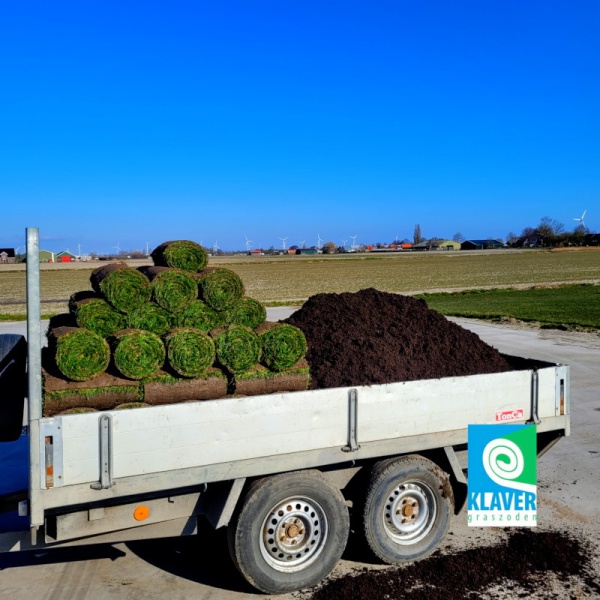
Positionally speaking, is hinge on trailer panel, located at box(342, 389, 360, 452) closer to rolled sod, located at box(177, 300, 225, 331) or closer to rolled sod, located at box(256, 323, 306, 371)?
rolled sod, located at box(256, 323, 306, 371)

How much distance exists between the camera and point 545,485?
280 inches

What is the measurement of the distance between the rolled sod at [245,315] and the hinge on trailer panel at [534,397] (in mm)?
2441

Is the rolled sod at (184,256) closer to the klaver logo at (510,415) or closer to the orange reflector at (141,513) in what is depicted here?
the orange reflector at (141,513)

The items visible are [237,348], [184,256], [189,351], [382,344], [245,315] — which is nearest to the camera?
[189,351]

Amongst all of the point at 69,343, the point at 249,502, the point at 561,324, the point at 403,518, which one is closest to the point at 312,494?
the point at 249,502

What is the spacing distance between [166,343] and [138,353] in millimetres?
249

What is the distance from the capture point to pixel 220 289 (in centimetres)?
598

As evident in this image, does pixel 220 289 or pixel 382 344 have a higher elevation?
pixel 220 289

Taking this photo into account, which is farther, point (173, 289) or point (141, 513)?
point (173, 289)

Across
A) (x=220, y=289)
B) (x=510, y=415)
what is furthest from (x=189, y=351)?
(x=510, y=415)

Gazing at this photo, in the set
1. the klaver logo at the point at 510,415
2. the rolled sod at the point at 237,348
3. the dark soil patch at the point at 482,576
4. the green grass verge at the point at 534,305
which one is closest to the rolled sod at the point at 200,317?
the rolled sod at the point at 237,348

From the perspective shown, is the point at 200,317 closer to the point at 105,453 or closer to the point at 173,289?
the point at 173,289

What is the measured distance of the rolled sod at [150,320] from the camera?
18.7ft

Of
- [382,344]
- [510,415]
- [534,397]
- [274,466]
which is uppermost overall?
[382,344]
